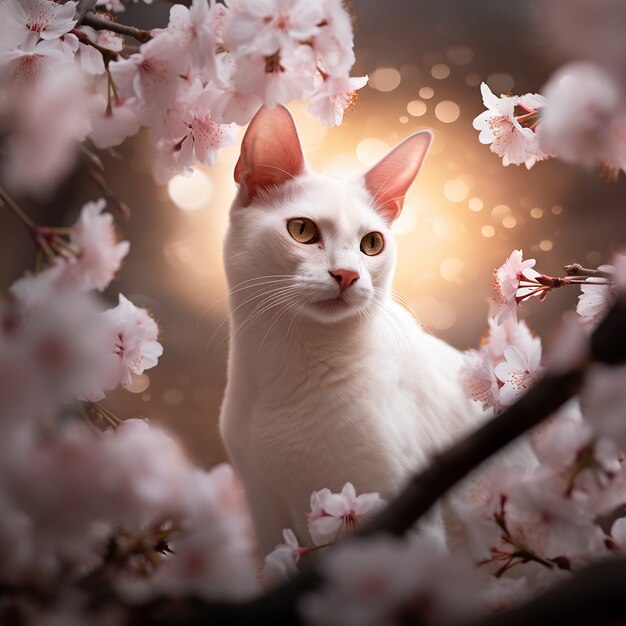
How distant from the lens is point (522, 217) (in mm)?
1605

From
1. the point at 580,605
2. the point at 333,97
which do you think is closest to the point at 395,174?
the point at 333,97

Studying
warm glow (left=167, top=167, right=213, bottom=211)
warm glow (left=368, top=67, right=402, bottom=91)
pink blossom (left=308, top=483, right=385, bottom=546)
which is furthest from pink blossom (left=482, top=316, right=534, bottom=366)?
warm glow (left=167, top=167, right=213, bottom=211)

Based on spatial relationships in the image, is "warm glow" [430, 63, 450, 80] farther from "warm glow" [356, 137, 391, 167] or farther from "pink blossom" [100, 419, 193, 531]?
"pink blossom" [100, 419, 193, 531]

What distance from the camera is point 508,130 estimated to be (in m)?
0.83

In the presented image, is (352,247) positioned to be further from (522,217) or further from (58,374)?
(522,217)

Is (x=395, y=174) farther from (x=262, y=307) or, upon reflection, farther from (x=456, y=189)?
(x=456, y=189)

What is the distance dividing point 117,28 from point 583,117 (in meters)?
0.54

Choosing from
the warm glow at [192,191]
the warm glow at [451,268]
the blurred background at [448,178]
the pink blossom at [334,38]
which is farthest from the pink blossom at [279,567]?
the warm glow at [192,191]

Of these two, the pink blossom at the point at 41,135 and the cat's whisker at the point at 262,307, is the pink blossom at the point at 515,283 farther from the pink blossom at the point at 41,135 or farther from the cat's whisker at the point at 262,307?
the pink blossom at the point at 41,135

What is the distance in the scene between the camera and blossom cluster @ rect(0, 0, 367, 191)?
67 centimetres

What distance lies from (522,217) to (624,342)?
1320 mm

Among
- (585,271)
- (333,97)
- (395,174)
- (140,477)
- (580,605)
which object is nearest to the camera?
(580,605)

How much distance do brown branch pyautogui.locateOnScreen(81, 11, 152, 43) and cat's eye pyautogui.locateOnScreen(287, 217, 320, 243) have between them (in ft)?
1.08

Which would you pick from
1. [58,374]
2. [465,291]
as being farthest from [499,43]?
[58,374]
